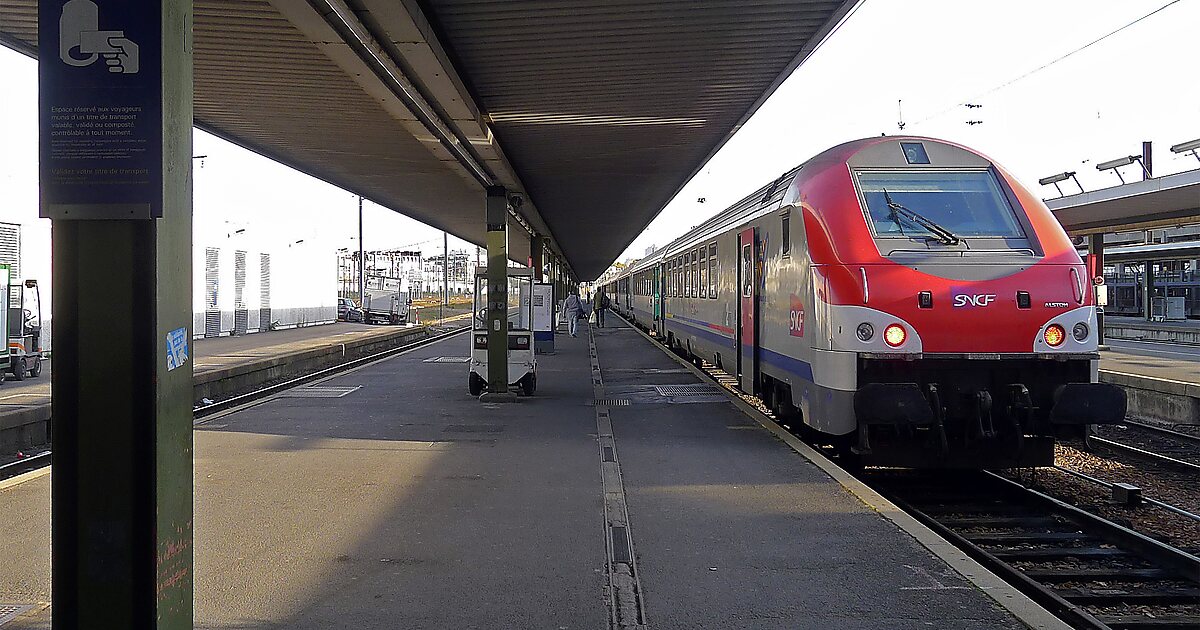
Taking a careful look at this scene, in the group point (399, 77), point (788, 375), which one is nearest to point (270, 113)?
point (399, 77)

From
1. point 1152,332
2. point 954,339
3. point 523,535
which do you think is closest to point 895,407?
point 954,339

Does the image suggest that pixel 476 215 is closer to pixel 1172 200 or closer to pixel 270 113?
pixel 270 113

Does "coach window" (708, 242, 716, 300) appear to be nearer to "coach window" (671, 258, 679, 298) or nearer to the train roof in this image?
the train roof

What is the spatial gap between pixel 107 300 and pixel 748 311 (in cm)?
965

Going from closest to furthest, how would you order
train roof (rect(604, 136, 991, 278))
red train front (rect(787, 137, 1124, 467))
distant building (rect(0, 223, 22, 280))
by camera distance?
red train front (rect(787, 137, 1124, 467)) → train roof (rect(604, 136, 991, 278)) → distant building (rect(0, 223, 22, 280))

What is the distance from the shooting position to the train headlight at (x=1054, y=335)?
796 centimetres

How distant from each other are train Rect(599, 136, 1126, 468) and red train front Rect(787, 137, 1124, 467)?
1 cm

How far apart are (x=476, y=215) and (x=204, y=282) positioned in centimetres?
1151

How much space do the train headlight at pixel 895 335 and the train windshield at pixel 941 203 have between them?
0.94 metres

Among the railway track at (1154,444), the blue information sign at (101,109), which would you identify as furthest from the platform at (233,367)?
the railway track at (1154,444)

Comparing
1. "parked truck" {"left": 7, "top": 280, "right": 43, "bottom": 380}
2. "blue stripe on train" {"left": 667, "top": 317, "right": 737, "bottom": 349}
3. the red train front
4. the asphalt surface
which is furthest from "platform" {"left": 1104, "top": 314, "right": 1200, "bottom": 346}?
"parked truck" {"left": 7, "top": 280, "right": 43, "bottom": 380}

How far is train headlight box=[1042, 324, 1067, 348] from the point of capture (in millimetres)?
7965

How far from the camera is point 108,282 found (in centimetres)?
328

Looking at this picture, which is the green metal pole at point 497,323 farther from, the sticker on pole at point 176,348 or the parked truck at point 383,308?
the parked truck at point 383,308
